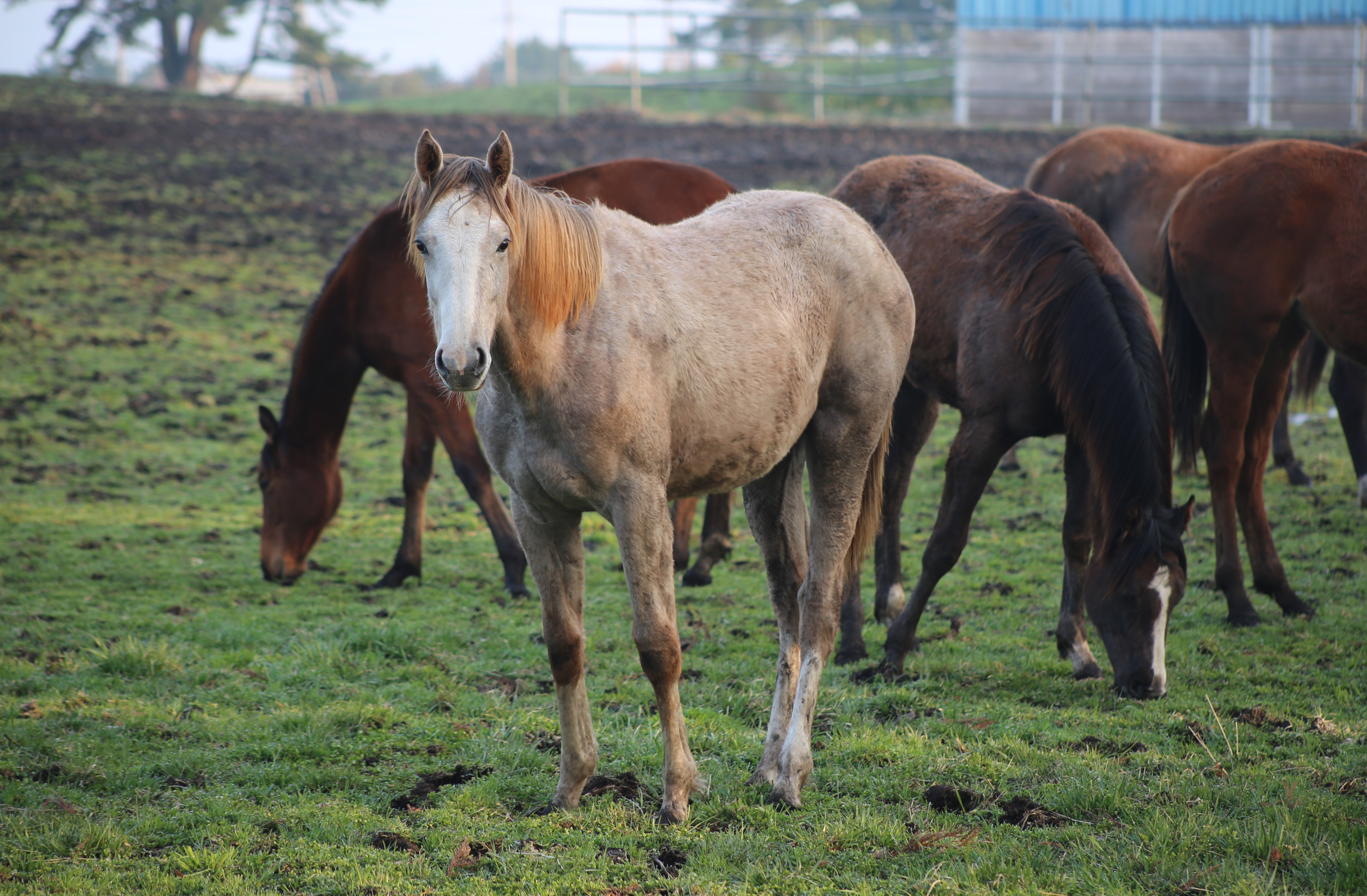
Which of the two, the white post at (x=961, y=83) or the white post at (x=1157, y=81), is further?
the white post at (x=961, y=83)

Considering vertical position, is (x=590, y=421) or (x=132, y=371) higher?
(x=590, y=421)

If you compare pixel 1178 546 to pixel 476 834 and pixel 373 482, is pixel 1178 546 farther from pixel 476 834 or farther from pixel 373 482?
pixel 373 482

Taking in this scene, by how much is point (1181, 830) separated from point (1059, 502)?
516 cm

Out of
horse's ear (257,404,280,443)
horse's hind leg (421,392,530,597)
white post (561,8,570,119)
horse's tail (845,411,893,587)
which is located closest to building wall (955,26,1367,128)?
white post (561,8,570,119)

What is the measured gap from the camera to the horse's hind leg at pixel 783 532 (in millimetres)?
4070

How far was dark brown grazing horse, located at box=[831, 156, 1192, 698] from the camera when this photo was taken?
14.5 ft

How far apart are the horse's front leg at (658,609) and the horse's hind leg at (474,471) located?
121 inches

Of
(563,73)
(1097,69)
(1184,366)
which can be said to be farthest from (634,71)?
(1184,366)

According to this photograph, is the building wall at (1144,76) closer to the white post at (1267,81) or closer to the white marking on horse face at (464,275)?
the white post at (1267,81)

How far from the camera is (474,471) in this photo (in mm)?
6586

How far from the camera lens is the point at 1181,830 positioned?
10.5 feet

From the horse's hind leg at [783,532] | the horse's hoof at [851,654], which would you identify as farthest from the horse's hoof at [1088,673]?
the horse's hind leg at [783,532]

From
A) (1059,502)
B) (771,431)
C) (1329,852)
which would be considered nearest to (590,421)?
(771,431)

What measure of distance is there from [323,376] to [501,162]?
418 cm
